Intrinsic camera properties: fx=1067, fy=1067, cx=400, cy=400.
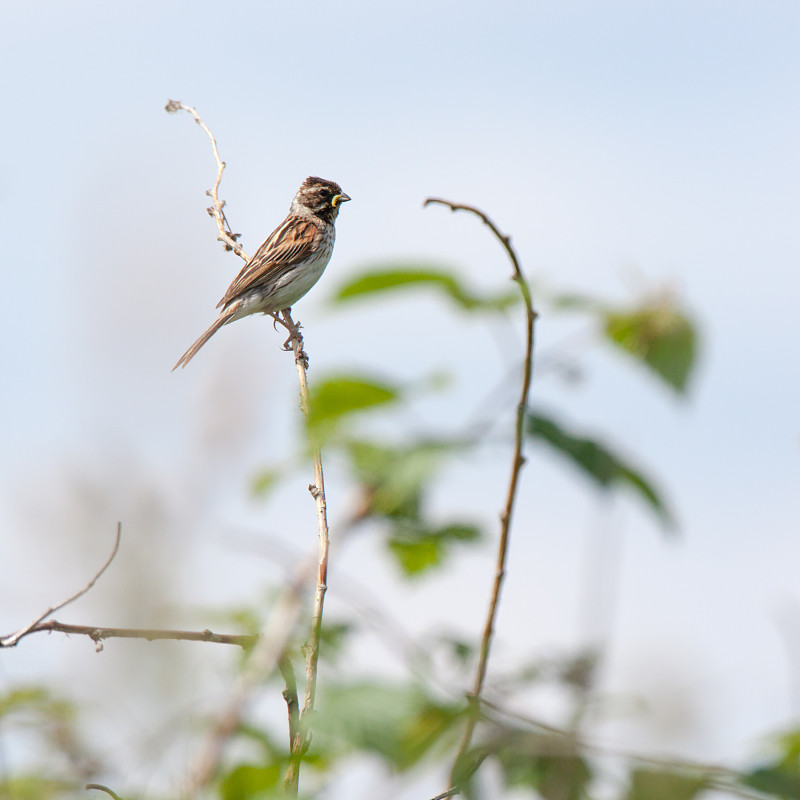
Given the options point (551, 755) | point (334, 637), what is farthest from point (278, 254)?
point (551, 755)

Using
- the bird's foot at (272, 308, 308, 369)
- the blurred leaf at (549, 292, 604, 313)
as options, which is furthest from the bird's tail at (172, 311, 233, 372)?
the blurred leaf at (549, 292, 604, 313)

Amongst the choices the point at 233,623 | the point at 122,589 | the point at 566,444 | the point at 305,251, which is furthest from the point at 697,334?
the point at 305,251

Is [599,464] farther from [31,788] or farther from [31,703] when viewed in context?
[31,703]

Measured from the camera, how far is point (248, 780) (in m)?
1.43

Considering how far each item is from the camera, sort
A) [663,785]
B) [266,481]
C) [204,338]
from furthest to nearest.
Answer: [204,338] → [266,481] → [663,785]

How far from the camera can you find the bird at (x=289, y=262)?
9.16 metres

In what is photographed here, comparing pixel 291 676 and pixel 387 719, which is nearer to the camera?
pixel 387 719

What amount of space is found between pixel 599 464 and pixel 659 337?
428mm

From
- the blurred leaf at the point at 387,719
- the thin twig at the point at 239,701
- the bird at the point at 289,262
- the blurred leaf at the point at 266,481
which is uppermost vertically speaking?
the bird at the point at 289,262

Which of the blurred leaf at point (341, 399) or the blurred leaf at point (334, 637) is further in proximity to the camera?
the blurred leaf at point (334, 637)

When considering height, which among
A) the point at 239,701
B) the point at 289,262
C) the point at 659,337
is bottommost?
the point at 239,701

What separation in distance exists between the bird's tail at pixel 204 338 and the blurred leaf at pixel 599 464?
7.87 meters

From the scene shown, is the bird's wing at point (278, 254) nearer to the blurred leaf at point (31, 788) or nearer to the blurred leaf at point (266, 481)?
the blurred leaf at point (31, 788)

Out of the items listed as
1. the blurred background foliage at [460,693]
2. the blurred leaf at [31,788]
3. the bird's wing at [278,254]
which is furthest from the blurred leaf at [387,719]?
the bird's wing at [278,254]
